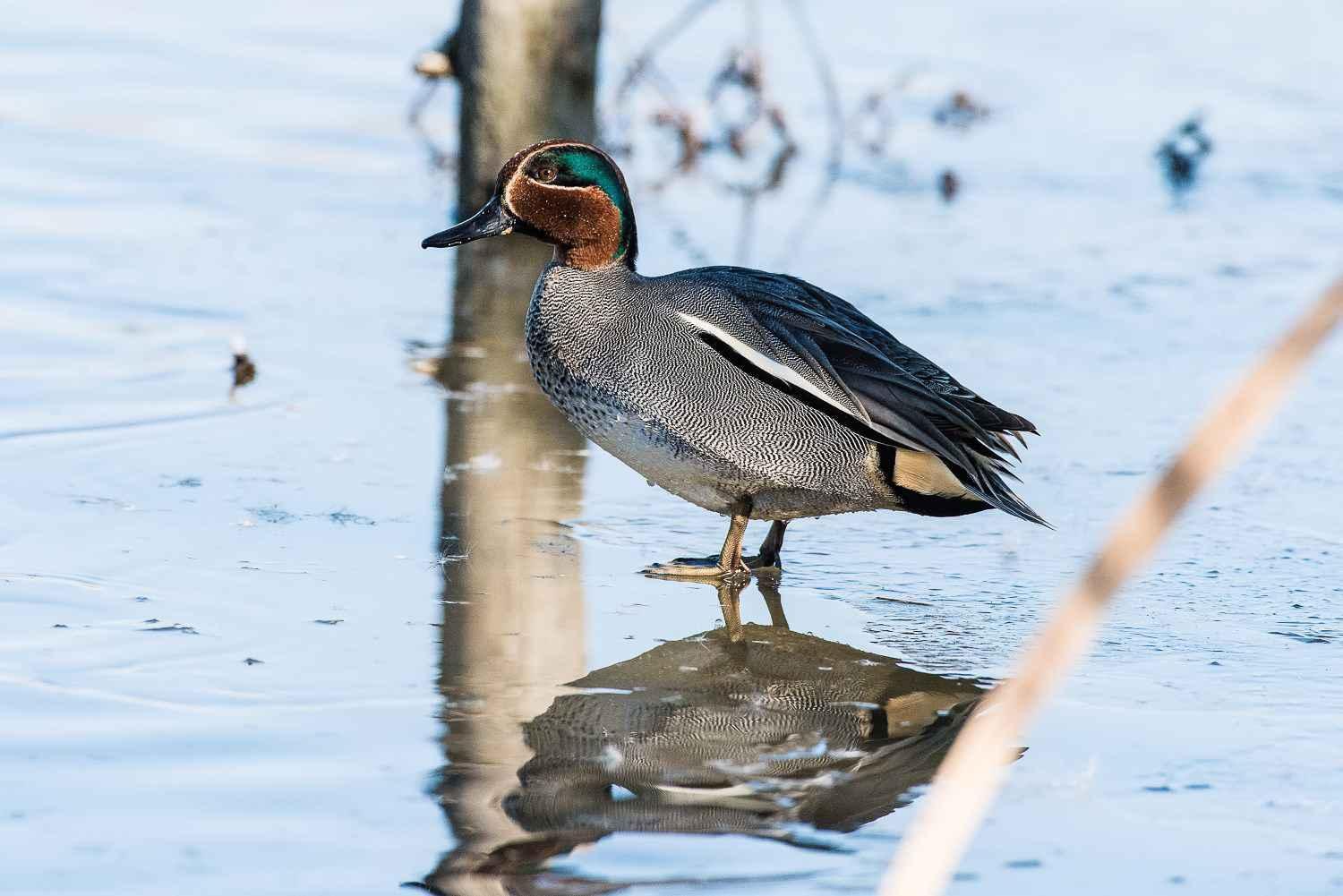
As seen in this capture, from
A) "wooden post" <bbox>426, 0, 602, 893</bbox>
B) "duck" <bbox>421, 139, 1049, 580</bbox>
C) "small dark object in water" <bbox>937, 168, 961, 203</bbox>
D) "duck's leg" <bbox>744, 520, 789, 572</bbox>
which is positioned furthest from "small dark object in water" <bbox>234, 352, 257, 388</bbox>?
"small dark object in water" <bbox>937, 168, 961, 203</bbox>

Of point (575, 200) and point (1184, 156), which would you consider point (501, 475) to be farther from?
point (1184, 156)

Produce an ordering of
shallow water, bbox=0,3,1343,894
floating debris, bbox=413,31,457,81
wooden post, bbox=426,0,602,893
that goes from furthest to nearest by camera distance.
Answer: floating debris, bbox=413,31,457,81
wooden post, bbox=426,0,602,893
shallow water, bbox=0,3,1343,894

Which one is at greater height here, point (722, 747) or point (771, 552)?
point (771, 552)

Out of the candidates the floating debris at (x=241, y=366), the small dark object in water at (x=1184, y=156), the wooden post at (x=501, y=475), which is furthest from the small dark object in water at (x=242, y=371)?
the small dark object in water at (x=1184, y=156)

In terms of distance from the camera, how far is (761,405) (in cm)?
463

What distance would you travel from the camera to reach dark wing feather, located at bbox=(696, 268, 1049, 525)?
4.54 m

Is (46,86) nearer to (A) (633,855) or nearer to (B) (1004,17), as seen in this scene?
(B) (1004,17)

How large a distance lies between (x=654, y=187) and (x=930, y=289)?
203 cm

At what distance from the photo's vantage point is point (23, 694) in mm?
3676

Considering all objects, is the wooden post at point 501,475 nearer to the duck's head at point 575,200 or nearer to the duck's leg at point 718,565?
the duck's leg at point 718,565

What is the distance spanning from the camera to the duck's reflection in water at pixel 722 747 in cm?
324

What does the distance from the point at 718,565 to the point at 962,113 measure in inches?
259

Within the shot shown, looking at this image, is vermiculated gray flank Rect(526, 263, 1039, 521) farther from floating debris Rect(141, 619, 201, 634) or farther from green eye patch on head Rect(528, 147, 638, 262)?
floating debris Rect(141, 619, 201, 634)

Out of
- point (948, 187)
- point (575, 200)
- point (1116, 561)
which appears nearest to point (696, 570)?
point (575, 200)
